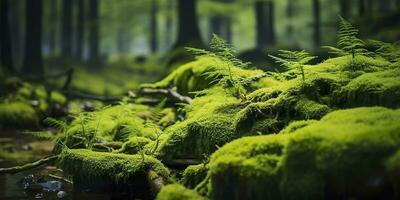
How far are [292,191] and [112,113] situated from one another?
5275 millimetres

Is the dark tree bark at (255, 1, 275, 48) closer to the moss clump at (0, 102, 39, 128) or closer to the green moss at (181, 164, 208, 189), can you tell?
the moss clump at (0, 102, 39, 128)

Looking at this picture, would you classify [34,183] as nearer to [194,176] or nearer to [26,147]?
[194,176]

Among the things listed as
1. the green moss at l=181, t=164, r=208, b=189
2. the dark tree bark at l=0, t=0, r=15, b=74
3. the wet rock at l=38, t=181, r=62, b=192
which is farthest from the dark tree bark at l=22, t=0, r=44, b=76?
the green moss at l=181, t=164, r=208, b=189

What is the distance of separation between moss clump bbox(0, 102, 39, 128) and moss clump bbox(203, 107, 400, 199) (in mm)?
11190

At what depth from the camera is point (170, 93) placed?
1012 centimetres

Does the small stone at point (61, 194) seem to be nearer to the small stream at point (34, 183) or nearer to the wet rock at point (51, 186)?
the small stream at point (34, 183)

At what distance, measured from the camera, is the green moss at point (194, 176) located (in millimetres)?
5359

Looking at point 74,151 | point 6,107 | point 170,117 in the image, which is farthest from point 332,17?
point 74,151

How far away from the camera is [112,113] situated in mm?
8680

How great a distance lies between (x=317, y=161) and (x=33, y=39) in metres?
22.6

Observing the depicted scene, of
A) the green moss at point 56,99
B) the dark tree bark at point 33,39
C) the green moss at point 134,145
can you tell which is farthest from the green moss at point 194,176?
the dark tree bark at point 33,39

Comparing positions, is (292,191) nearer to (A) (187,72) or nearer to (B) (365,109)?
(B) (365,109)

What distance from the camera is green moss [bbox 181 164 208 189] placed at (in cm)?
536

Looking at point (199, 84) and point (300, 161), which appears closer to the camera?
point (300, 161)
